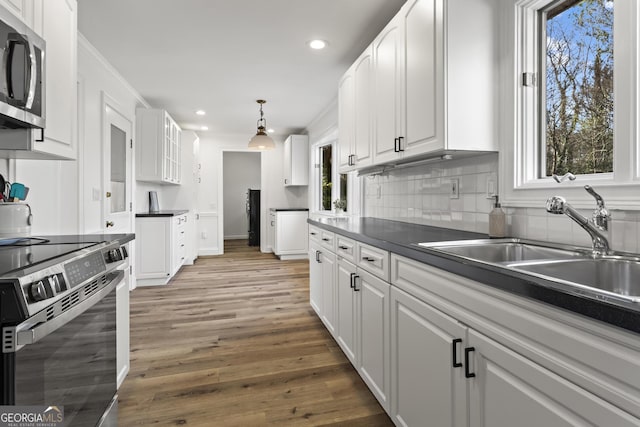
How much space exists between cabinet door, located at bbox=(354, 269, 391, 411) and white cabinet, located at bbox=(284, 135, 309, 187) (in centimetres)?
443

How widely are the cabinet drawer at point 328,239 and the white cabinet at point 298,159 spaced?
3554mm

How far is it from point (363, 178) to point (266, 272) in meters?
2.37

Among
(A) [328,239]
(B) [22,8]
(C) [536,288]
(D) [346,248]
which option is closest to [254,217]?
(A) [328,239]

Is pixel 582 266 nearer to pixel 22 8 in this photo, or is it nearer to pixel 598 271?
pixel 598 271

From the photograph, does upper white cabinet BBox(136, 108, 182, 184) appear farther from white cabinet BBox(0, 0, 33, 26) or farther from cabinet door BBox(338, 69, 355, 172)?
white cabinet BBox(0, 0, 33, 26)

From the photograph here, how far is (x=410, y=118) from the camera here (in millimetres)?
1974

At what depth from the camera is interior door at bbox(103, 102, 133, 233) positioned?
11.2ft

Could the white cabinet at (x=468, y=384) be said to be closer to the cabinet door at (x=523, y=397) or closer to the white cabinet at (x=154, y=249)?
→ the cabinet door at (x=523, y=397)

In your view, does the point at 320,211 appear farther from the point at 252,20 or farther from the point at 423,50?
the point at 423,50

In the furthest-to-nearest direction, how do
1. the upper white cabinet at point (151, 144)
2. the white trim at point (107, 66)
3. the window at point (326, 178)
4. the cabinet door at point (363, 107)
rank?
the window at point (326, 178)
the upper white cabinet at point (151, 144)
the white trim at point (107, 66)
the cabinet door at point (363, 107)

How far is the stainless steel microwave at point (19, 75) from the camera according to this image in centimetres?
130

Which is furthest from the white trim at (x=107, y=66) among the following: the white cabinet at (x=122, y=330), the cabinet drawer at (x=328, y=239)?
the cabinet drawer at (x=328, y=239)

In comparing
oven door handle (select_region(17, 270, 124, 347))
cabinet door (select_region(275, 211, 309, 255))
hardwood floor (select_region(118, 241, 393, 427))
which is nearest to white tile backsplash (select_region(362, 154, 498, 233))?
hardwood floor (select_region(118, 241, 393, 427))

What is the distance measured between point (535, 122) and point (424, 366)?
4.17 feet
